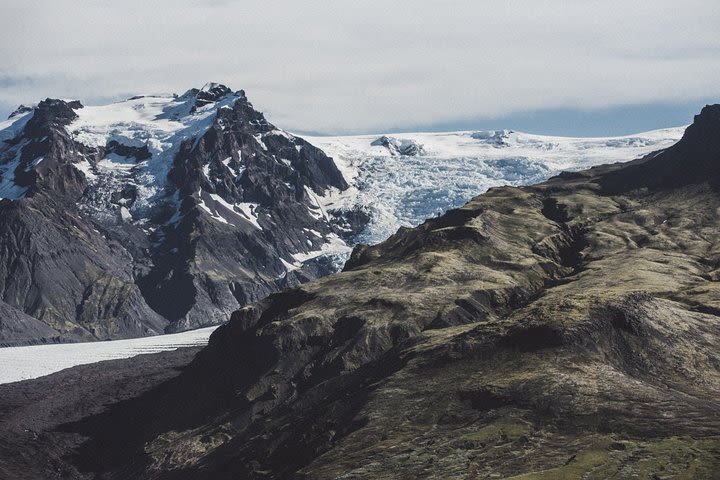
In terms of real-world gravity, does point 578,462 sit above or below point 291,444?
above

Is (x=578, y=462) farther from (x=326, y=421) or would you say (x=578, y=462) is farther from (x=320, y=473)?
(x=326, y=421)

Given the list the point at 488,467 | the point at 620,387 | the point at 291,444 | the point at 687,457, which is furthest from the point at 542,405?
the point at 291,444

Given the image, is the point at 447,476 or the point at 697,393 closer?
the point at 447,476

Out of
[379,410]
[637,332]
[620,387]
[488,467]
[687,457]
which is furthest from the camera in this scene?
[637,332]

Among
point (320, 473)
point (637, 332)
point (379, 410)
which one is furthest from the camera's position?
point (637, 332)

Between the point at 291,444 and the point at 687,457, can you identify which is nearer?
the point at 687,457

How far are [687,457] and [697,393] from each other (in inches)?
1502

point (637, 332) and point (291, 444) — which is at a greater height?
point (637, 332)

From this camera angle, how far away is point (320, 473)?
122562mm

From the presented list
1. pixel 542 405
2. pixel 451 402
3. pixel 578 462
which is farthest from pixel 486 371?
pixel 578 462

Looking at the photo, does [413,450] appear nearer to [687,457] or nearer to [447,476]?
[447,476]

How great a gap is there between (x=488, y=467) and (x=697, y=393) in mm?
43685

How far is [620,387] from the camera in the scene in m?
133

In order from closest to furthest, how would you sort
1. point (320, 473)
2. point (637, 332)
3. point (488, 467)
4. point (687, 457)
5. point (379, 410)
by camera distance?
point (687, 457)
point (488, 467)
point (320, 473)
point (379, 410)
point (637, 332)
